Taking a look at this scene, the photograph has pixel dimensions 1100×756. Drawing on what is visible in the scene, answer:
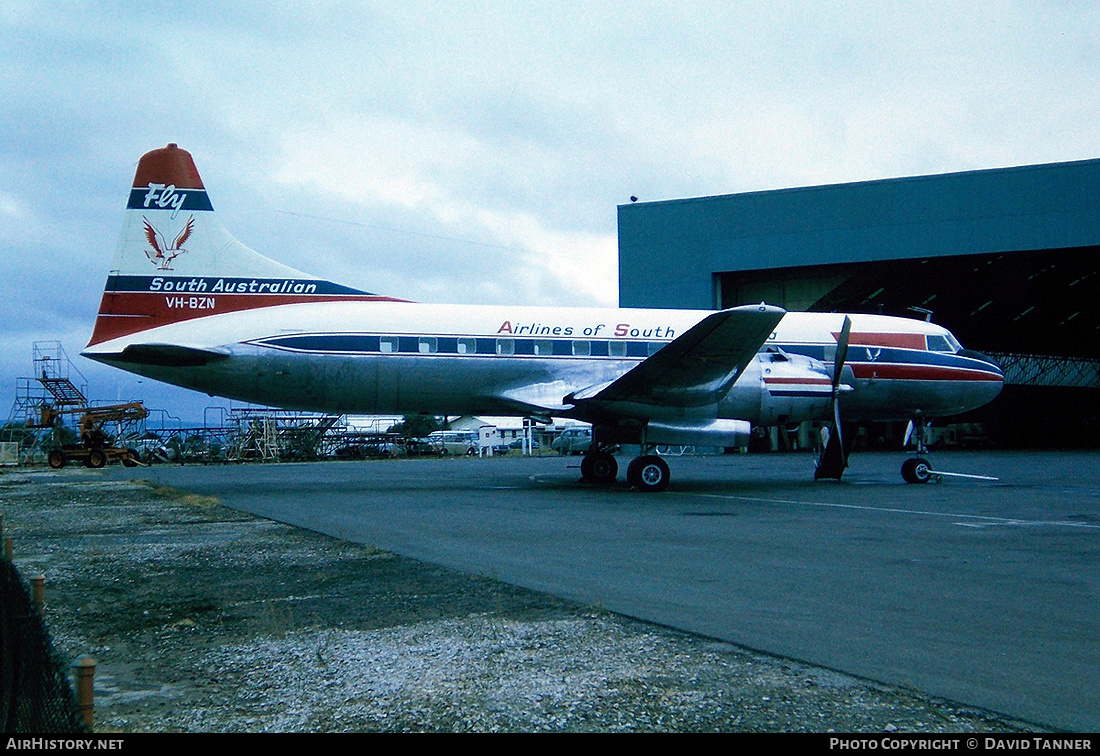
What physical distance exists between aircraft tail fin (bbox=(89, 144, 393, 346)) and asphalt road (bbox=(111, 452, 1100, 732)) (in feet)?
13.8

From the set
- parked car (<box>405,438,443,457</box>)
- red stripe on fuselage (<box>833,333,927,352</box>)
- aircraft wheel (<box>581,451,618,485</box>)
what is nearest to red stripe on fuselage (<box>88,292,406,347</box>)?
aircraft wheel (<box>581,451,618,485</box>)

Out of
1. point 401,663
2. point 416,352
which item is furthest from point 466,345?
point 401,663

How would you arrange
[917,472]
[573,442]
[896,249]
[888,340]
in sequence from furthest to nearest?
[573,442]
[896,249]
[888,340]
[917,472]

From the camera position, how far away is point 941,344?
918 inches

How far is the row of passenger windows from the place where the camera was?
1933 cm

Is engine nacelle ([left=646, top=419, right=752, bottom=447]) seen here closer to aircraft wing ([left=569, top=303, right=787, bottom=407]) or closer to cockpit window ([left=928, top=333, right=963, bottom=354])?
aircraft wing ([left=569, top=303, right=787, bottom=407])

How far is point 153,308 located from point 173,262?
1088 millimetres

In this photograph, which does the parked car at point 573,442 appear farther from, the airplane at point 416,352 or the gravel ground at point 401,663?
the gravel ground at point 401,663

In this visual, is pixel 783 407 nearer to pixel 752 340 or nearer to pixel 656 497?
pixel 752 340

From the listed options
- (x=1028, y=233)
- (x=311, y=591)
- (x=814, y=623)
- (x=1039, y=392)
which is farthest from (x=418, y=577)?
(x=1039, y=392)

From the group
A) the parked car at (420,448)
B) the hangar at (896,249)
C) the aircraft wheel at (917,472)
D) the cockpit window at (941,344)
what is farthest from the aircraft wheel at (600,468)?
the parked car at (420,448)

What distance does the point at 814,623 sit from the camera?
→ 22.1 feet

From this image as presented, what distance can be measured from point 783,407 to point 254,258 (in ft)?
40.8

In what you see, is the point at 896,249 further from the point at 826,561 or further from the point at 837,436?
the point at 826,561
